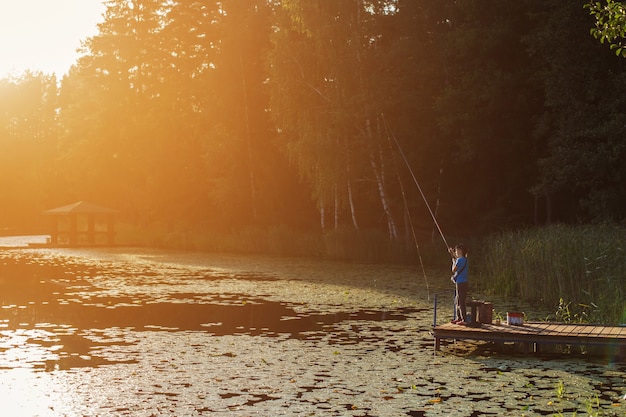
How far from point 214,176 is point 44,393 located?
39360 mm

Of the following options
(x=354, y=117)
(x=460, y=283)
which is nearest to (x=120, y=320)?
(x=460, y=283)

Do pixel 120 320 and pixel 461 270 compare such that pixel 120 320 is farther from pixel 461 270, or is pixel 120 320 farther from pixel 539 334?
pixel 539 334

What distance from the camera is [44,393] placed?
901 cm

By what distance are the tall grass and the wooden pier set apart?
201 cm

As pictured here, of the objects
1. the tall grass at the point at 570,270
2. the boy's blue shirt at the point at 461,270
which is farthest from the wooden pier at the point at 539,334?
the tall grass at the point at 570,270

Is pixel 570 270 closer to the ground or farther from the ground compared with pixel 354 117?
closer to the ground

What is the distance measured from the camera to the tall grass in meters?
14.8

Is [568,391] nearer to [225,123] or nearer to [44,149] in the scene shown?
[225,123]

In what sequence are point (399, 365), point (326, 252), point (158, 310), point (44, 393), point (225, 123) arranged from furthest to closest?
point (225, 123) → point (326, 252) → point (158, 310) → point (399, 365) → point (44, 393)

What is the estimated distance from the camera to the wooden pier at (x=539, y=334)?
443 inches

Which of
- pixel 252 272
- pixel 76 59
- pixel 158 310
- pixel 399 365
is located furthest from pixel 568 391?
pixel 76 59

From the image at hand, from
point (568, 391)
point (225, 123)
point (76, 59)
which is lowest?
point (568, 391)

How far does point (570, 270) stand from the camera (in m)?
16.8

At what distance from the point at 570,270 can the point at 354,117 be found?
15.6m
